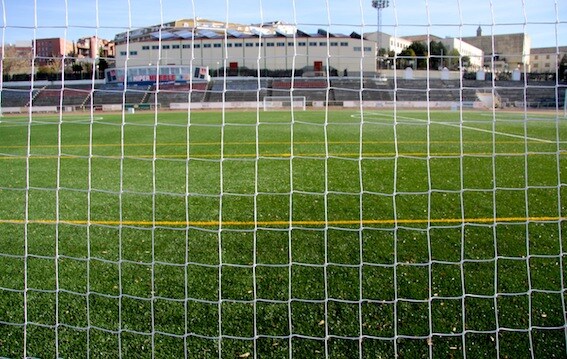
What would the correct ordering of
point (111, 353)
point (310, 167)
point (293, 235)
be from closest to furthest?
point (111, 353)
point (293, 235)
point (310, 167)

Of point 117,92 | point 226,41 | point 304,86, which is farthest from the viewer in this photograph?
point 304,86

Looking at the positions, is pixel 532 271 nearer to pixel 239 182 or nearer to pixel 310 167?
pixel 239 182

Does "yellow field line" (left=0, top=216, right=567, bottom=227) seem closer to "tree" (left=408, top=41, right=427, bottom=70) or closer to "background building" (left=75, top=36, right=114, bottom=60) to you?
"tree" (left=408, top=41, right=427, bottom=70)

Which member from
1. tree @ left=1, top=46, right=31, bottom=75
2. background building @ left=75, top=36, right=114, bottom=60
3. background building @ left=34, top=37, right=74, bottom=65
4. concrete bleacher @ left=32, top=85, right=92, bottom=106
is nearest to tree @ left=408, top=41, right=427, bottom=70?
background building @ left=75, top=36, right=114, bottom=60

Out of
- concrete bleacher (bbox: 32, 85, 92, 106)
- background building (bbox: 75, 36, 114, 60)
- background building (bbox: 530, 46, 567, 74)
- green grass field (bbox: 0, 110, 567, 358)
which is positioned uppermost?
concrete bleacher (bbox: 32, 85, 92, 106)

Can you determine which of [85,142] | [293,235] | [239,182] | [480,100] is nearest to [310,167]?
[239,182]

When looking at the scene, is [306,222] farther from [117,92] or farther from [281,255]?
[117,92]

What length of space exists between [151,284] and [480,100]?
18890 millimetres

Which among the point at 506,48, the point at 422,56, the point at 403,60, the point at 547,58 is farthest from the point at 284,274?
the point at 547,58

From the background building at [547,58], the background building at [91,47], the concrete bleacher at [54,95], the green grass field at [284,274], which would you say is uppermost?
the concrete bleacher at [54,95]

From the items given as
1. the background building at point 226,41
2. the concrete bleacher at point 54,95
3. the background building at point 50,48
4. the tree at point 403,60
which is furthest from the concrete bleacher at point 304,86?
the concrete bleacher at point 54,95

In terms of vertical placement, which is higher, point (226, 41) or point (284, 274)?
point (226, 41)

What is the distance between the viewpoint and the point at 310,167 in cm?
795

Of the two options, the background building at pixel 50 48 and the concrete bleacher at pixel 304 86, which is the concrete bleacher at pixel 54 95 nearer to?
the background building at pixel 50 48
